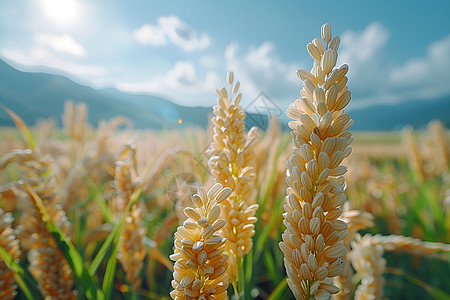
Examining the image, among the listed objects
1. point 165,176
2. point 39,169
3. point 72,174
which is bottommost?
point 165,176

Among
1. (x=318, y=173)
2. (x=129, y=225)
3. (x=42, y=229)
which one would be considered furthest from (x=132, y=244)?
(x=318, y=173)

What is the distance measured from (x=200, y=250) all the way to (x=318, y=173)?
0.47 ft

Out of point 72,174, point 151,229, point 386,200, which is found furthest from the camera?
point 386,200

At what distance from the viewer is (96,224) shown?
49.4 inches

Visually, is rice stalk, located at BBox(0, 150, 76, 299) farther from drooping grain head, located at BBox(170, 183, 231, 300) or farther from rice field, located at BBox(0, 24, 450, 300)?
drooping grain head, located at BBox(170, 183, 231, 300)

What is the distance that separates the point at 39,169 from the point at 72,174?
0.46 meters

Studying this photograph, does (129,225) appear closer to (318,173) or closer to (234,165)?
(234,165)

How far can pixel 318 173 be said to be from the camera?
0.96 feet

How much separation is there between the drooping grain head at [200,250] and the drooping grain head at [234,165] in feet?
0.20

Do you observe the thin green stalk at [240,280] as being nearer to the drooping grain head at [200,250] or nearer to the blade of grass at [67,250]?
the drooping grain head at [200,250]

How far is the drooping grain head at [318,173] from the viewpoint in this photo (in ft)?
0.91

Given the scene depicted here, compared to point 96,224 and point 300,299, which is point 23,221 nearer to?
point 300,299

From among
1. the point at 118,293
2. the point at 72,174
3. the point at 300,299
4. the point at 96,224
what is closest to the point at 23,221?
the point at 72,174

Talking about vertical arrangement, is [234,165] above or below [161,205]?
above
